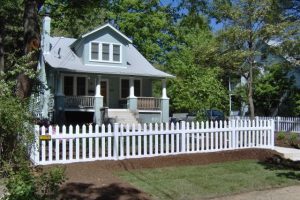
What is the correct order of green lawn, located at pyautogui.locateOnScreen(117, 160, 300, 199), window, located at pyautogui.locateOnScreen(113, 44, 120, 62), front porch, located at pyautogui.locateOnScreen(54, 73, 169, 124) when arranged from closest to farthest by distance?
green lawn, located at pyautogui.locateOnScreen(117, 160, 300, 199)
front porch, located at pyautogui.locateOnScreen(54, 73, 169, 124)
window, located at pyautogui.locateOnScreen(113, 44, 120, 62)

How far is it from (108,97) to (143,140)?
20582 millimetres

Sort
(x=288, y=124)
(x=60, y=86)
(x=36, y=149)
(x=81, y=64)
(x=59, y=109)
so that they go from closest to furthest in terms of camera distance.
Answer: (x=36, y=149) → (x=288, y=124) → (x=59, y=109) → (x=60, y=86) → (x=81, y=64)

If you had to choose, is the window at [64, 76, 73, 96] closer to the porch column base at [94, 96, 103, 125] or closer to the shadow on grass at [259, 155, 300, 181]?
the porch column base at [94, 96, 103, 125]

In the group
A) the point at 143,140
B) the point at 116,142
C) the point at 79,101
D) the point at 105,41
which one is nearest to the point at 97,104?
the point at 79,101

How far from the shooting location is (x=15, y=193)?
5336 millimetres

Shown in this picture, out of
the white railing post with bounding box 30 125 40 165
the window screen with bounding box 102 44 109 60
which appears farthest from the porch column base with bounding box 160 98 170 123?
the white railing post with bounding box 30 125 40 165

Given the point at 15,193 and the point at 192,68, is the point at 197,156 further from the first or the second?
the point at 192,68

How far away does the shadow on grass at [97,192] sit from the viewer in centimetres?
840

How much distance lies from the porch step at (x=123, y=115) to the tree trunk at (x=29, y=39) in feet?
56.0

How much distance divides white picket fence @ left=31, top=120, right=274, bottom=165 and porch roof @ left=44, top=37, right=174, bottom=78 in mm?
15621

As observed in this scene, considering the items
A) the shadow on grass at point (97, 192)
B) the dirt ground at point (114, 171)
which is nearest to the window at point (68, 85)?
the dirt ground at point (114, 171)

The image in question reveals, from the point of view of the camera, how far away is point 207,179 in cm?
1038

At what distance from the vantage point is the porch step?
2910cm

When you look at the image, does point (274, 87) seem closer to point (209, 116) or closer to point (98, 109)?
point (98, 109)
